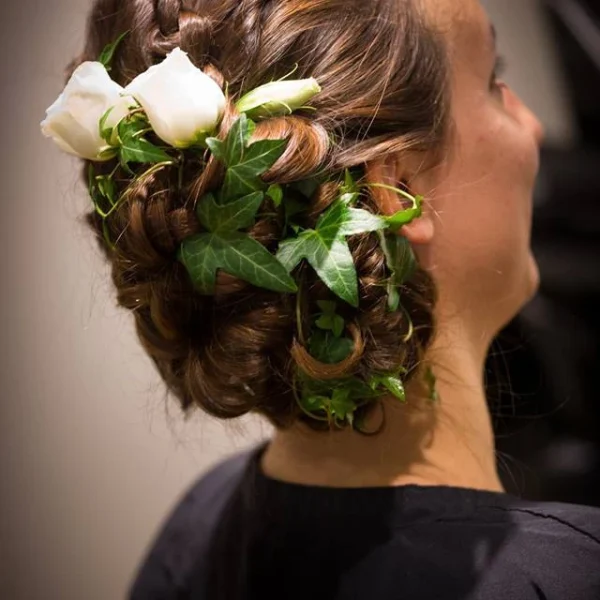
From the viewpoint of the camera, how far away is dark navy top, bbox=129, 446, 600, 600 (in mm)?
695

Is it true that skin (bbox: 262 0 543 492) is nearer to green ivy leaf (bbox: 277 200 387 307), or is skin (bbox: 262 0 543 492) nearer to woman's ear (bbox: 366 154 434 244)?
woman's ear (bbox: 366 154 434 244)

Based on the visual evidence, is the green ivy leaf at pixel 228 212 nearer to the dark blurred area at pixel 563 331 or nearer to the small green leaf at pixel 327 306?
the small green leaf at pixel 327 306

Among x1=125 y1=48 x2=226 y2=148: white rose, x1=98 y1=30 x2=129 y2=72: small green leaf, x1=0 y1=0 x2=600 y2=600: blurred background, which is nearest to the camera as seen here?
x1=125 y1=48 x2=226 y2=148: white rose

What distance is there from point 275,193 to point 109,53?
220mm

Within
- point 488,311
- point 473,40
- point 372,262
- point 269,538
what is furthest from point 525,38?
point 269,538

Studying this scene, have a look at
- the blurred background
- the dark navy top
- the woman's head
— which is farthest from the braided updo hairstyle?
the blurred background

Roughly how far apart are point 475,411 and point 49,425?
0.66m

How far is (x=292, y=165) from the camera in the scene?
643mm

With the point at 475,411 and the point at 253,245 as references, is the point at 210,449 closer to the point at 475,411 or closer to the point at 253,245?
the point at 475,411

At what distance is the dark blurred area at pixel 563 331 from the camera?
1169 millimetres

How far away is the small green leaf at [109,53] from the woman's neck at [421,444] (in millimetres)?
407

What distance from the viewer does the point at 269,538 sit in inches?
32.2

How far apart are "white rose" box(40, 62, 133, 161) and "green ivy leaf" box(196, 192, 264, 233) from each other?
0.36 feet

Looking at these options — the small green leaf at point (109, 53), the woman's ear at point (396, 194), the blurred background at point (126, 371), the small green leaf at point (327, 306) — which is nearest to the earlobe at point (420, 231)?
the woman's ear at point (396, 194)
